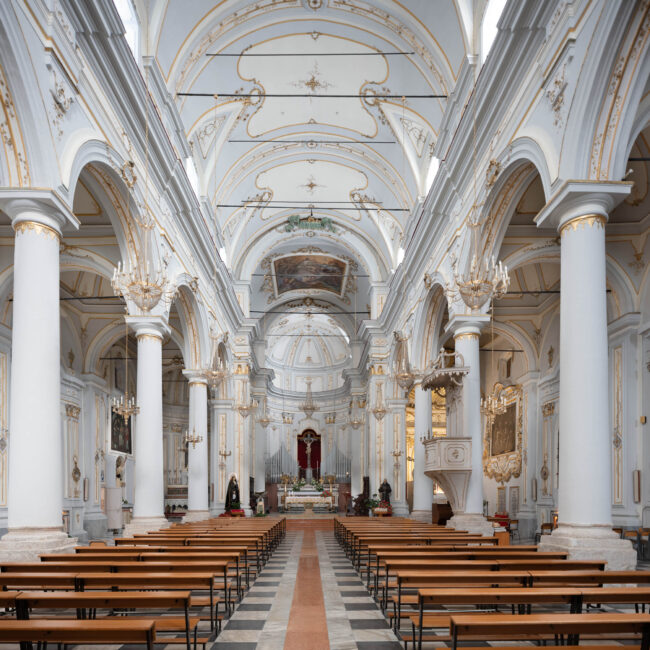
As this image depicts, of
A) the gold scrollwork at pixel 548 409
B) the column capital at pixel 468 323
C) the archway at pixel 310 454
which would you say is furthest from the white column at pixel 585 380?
the archway at pixel 310 454

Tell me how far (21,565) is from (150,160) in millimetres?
9563

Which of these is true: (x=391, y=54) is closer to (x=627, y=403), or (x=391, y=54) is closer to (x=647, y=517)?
(x=627, y=403)

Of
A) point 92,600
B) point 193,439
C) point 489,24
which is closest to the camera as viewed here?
point 92,600

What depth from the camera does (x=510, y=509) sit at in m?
23.7

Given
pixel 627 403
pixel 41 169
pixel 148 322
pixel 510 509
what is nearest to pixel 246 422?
pixel 510 509

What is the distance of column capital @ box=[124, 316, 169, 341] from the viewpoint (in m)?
15.1

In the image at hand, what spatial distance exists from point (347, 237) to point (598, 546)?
76.8 ft

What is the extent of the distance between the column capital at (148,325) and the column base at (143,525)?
3.70m

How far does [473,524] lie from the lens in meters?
14.6

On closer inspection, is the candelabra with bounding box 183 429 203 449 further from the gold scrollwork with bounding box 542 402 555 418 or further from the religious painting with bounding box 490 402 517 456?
the religious painting with bounding box 490 402 517 456

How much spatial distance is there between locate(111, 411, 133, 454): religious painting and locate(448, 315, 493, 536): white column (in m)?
13.9

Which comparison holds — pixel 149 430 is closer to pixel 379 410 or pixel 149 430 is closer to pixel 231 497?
pixel 231 497

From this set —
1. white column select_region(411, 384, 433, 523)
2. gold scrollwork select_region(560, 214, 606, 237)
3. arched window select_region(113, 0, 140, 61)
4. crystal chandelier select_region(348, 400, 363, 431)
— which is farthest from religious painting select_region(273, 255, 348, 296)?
gold scrollwork select_region(560, 214, 606, 237)

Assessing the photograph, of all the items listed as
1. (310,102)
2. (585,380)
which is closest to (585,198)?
(585,380)
